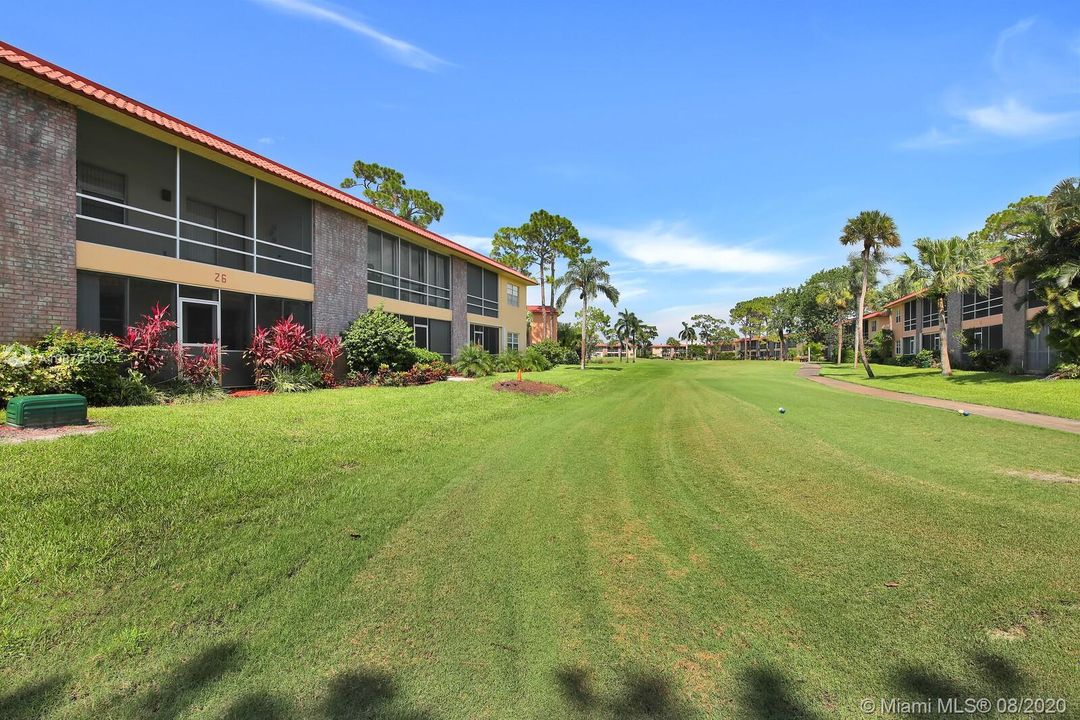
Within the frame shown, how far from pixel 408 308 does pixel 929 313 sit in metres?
38.8

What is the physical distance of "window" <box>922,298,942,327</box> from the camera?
34.7 meters

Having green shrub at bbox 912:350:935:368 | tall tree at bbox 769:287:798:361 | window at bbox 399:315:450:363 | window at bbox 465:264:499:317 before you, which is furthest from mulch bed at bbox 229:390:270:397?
tall tree at bbox 769:287:798:361

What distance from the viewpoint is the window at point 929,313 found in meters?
34.7

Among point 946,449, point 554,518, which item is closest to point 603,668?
point 554,518

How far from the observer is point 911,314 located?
132 ft

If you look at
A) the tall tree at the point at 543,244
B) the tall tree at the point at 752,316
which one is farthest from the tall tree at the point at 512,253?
the tall tree at the point at 752,316

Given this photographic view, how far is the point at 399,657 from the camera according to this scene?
2.49 meters

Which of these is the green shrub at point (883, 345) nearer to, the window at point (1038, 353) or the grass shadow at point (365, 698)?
the window at point (1038, 353)

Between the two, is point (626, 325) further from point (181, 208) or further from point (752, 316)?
point (181, 208)

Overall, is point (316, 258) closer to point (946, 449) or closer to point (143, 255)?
point (143, 255)

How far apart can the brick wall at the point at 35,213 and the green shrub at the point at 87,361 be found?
2.45 feet

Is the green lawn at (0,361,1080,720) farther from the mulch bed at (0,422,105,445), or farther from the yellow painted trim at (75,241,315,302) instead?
the yellow painted trim at (75,241,315,302)

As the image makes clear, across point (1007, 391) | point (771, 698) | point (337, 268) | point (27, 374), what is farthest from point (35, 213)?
point (1007, 391)

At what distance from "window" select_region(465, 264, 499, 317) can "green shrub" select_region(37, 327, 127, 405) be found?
16.9 m
